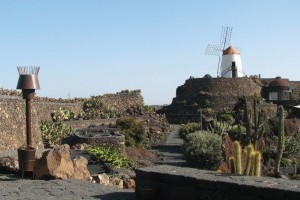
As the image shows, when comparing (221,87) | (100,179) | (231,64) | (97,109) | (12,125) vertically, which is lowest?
(100,179)

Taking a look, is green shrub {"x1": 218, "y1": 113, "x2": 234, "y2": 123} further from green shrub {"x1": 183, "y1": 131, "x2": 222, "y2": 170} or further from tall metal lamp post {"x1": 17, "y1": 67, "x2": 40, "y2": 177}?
tall metal lamp post {"x1": 17, "y1": 67, "x2": 40, "y2": 177}

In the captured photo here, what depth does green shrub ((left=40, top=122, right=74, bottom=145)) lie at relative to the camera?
69.3 feet

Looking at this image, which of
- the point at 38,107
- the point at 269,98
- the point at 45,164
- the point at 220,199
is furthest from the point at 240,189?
the point at 269,98

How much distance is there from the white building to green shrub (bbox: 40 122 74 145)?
33383 millimetres

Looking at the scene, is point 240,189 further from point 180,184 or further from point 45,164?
point 45,164

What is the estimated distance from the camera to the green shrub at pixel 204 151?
17422mm

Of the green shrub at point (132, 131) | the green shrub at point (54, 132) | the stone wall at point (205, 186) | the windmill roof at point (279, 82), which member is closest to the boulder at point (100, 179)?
the stone wall at point (205, 186)

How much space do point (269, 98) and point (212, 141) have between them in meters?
33.5

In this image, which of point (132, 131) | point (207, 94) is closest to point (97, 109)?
point (132, 131)

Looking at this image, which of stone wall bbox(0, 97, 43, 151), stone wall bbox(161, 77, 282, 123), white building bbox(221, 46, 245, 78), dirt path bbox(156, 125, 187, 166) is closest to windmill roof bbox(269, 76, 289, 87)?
stone wall bbox(161, 77, 282, 123)

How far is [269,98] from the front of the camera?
50.1 meters

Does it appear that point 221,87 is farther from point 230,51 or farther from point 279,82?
point 230,51

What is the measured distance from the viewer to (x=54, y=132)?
22188mm

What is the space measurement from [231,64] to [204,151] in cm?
3841
